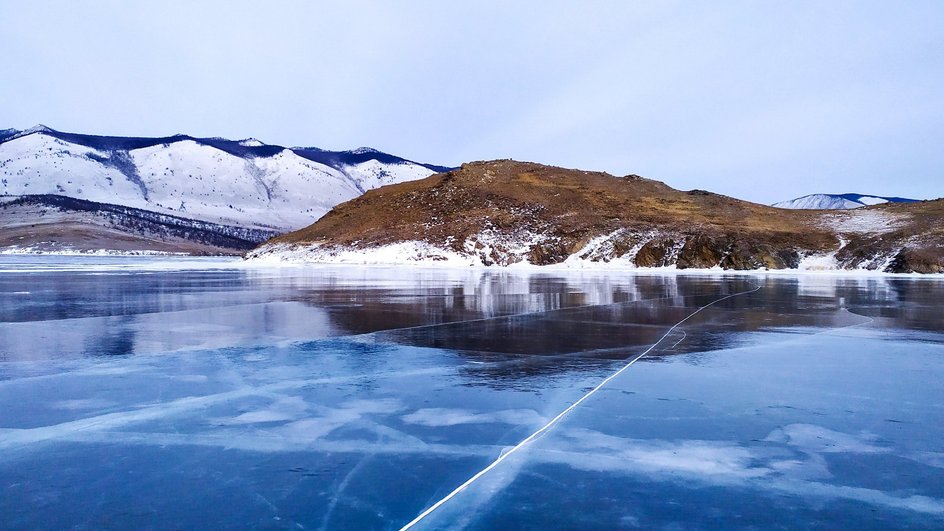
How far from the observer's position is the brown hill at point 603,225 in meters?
56.1

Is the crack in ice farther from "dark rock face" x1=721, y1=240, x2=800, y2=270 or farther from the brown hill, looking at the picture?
the brown hill

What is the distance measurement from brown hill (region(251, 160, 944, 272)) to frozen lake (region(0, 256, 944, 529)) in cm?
4661

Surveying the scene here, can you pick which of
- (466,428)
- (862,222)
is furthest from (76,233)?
(466,428)

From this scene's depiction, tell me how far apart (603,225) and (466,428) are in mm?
65202

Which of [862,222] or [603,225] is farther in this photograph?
[603,225]

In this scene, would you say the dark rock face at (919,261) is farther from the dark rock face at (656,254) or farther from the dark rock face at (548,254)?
the dark rock face at (548,254)

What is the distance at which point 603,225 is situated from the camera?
6950cm

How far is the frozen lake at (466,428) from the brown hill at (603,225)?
46.6 meters

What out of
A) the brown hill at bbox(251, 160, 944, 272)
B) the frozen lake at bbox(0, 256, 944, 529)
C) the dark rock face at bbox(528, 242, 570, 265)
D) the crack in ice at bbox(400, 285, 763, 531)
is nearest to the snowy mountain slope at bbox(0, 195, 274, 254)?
the brown hill at bbox(251, 160, 944, 272)

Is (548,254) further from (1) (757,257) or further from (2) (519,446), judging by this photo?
(2) (519,446)

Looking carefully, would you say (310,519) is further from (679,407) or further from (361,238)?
(361,238)

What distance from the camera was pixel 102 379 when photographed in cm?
830

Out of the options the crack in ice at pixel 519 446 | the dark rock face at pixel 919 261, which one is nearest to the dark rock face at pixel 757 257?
the dark rock face at pixel 919 261

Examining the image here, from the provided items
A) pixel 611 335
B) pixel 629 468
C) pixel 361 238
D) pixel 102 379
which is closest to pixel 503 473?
pixel 629 468
